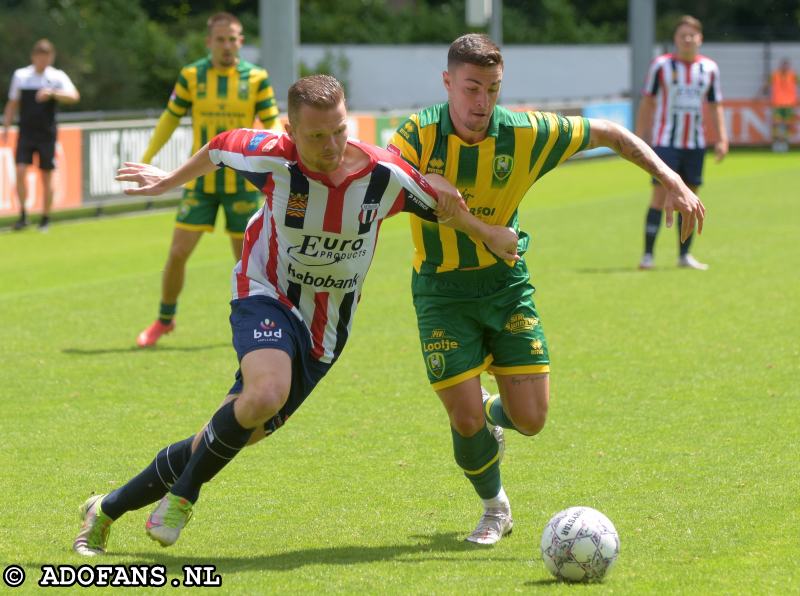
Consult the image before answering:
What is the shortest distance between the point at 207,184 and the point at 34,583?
17.5 ft

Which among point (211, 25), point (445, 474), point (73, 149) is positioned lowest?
point (445, 474)

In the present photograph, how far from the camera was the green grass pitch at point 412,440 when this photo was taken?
4984 mm

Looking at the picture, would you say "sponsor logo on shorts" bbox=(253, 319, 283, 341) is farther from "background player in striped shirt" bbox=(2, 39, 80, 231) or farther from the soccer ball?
"background player in striped shirt" bbox=(2, 39, 80, 231)

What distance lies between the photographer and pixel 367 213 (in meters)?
5.06

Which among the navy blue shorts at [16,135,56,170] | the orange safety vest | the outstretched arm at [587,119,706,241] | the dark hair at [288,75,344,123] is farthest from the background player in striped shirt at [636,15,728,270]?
the orange safety vest

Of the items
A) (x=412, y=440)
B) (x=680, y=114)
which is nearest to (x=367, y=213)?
(x=412, y=440)

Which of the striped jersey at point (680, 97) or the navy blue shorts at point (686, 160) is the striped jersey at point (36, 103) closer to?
the striped jersey at point (680, 97)

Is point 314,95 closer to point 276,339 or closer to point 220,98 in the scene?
point 276,339

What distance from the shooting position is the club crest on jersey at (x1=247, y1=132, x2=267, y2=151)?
510 centimetres

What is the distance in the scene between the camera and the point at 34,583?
4672 mm

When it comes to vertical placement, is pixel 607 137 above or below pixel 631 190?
above

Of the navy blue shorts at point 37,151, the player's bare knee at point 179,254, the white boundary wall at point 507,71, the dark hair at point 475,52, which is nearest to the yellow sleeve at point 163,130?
the player's bare knee at point 179,254

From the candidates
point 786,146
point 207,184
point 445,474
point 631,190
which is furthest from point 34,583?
point 786,146

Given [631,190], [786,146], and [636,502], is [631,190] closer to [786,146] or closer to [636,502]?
[786,146]
